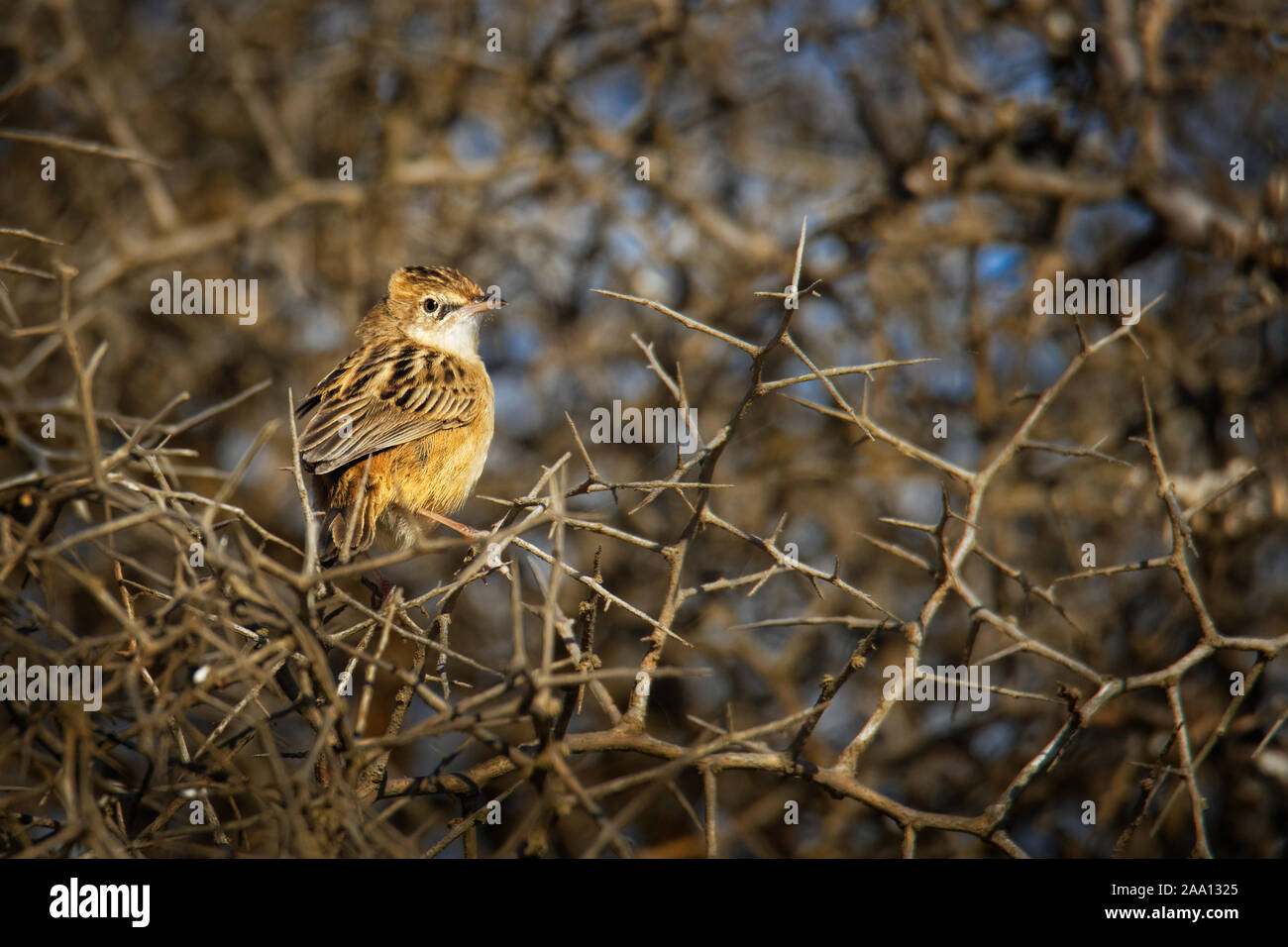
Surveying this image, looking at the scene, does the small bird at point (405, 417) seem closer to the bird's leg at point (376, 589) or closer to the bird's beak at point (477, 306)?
the bird's beak at point (477, 306)

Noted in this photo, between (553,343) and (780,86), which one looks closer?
(553,343)

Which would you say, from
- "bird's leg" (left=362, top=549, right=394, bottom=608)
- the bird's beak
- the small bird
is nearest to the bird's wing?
the small bird

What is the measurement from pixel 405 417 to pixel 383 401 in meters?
0.15

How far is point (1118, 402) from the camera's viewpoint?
7.59 meters

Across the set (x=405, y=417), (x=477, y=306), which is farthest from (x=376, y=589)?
(x=477, y=306)

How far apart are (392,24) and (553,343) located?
2.76 m

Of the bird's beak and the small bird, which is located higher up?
the bird's beak

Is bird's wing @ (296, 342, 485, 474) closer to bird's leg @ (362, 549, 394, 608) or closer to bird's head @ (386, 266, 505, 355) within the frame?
bird's head @ (386, 266, 505, 355)

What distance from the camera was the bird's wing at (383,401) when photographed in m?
5.55

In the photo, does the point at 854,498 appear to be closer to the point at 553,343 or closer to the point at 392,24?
the point at 553,343

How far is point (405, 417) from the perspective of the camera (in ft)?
19.0

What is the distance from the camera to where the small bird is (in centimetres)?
558

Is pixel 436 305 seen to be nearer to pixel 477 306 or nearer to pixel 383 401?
pixel 477 306
